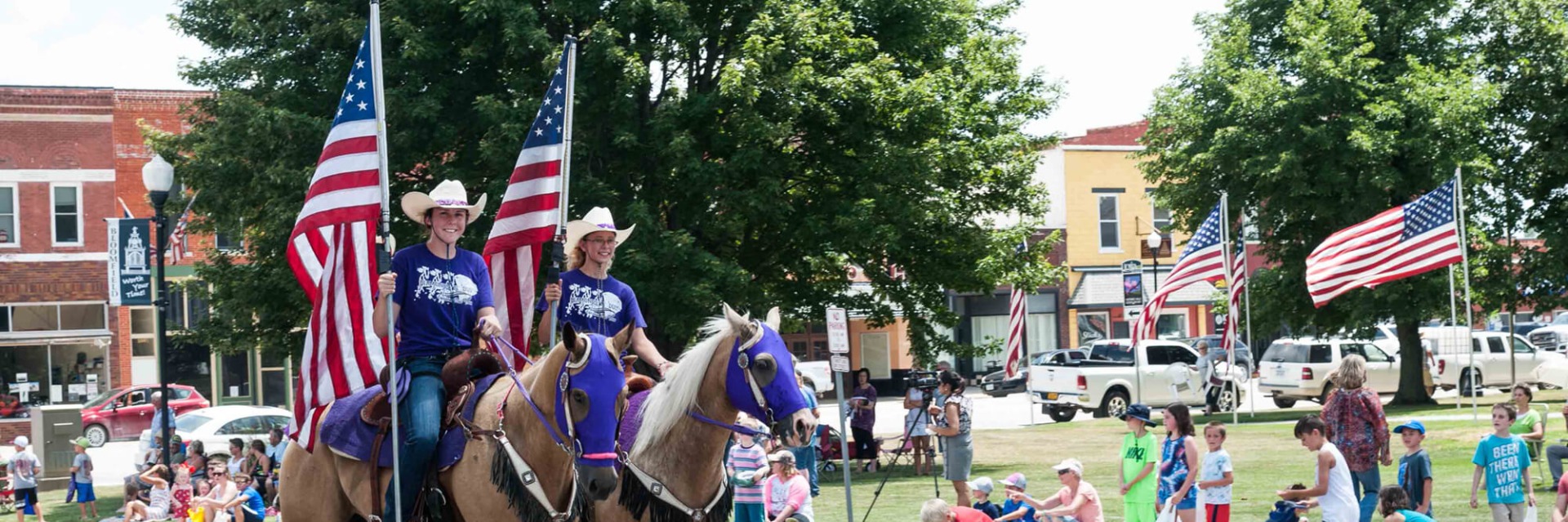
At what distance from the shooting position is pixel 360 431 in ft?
26.8

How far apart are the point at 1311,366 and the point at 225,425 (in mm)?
24892

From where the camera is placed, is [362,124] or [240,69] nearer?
[362,124]

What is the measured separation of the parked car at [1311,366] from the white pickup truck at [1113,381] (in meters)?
2.02

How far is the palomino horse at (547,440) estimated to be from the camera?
744 cm

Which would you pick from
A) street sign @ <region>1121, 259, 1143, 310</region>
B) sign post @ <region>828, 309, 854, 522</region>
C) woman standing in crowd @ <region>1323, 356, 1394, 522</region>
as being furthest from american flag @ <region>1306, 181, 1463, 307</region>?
street sign @ <region>1121, 259, 1143, 310</region>

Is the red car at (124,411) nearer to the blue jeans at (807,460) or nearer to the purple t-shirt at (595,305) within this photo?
the blue jeans at (807,460)

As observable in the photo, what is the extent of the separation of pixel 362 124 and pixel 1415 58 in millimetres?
29942

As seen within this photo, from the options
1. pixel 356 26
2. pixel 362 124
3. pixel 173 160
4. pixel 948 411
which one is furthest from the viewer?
pixel 173 160

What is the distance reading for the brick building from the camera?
1686 inches

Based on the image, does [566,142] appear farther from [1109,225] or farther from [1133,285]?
[1109,225]

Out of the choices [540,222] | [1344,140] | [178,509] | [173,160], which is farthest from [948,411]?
[1344,140]

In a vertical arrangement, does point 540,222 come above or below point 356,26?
below

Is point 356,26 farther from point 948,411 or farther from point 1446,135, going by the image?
point 1446,135

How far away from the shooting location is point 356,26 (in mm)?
21344
